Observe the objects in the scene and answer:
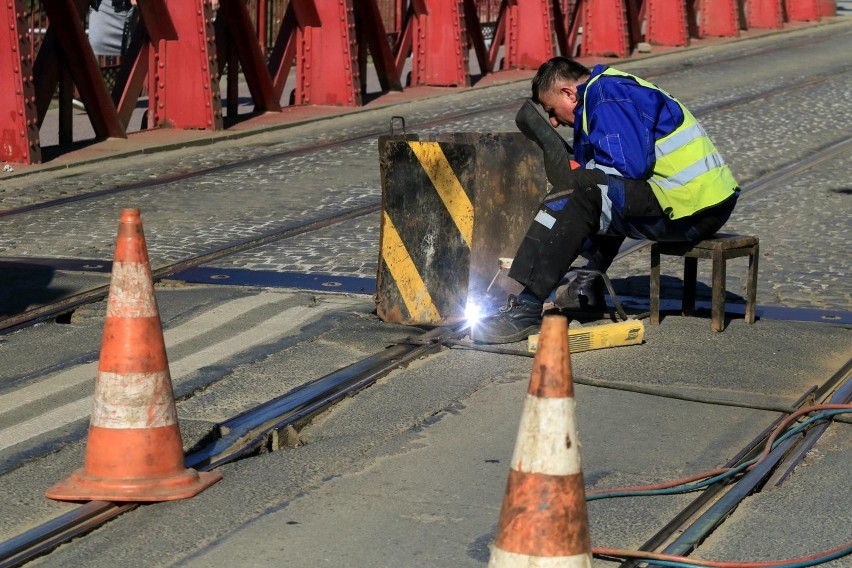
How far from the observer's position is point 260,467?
4.60 metres

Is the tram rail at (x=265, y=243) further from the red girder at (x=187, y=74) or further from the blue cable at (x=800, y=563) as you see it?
the red girder at (x=187, y=74)

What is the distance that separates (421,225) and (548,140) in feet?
2.38

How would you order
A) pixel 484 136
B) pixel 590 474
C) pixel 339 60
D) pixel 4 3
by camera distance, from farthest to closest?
pixel 339 60 → pixel 4 3 → pixel 484 136 → pixel 590 474

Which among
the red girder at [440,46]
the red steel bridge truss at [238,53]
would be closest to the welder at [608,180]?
the red steel bridge truss at [238,53]

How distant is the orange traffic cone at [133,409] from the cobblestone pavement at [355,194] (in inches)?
138

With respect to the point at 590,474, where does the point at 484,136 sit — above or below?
above

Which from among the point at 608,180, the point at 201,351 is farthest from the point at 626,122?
the point at 201,351

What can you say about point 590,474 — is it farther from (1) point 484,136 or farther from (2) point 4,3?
(2) point 4,3

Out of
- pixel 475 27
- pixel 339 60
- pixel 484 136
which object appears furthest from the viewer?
pixel 475 27

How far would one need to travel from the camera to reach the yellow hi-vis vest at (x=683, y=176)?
634cm

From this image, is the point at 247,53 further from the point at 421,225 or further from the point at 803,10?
the point at 803,10

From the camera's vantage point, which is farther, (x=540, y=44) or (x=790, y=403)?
(x=540, y=44)

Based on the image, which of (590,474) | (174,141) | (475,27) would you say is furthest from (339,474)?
(475,27)

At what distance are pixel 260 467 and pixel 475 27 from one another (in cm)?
1562
